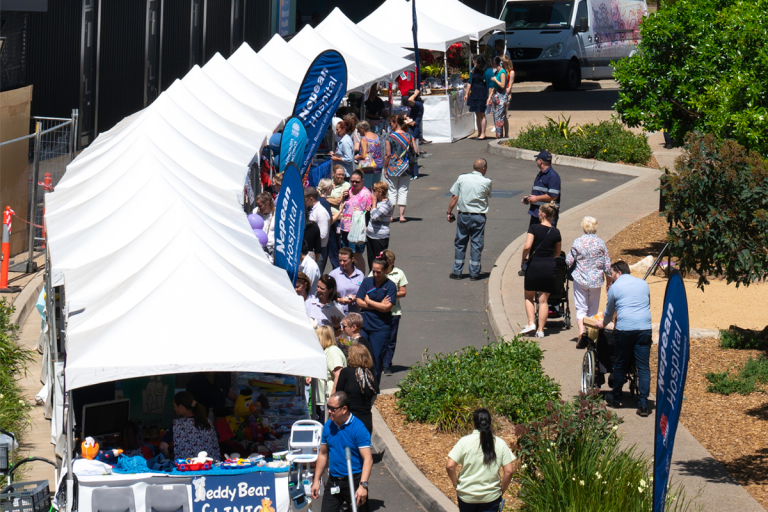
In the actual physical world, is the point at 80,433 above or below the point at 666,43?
below

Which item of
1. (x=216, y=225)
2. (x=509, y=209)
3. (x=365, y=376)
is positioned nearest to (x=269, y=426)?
(x=365, y=376)

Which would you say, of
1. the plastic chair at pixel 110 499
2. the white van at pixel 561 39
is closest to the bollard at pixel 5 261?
the plastic chair at pixel 110 499

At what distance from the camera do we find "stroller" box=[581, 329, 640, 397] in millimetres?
10172

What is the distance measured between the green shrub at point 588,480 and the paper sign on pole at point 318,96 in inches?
263

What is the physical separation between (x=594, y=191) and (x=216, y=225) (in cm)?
1281

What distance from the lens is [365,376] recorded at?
8.45 meters

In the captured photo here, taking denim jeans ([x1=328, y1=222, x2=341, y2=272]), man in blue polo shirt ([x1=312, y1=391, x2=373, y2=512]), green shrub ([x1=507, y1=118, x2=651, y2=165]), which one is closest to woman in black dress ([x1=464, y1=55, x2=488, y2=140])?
green shrub ([x1=507, y1=118, x2=651, y2=165])

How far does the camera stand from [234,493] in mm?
7031

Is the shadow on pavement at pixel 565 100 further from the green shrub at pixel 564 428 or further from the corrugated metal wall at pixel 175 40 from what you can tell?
the green shrub at pixel 564 428

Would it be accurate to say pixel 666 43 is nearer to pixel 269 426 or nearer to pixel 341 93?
pixel 341 93

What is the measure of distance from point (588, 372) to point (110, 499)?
5365 mm

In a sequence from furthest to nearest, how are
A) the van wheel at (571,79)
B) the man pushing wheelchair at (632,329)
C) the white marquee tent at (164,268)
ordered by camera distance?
the van wheel at (571,79)
the man pushing wheelchair at (632,329)
the white marquee tent at (164,268)

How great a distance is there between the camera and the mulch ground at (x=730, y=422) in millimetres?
8907

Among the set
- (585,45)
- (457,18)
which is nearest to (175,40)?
(457,18)
